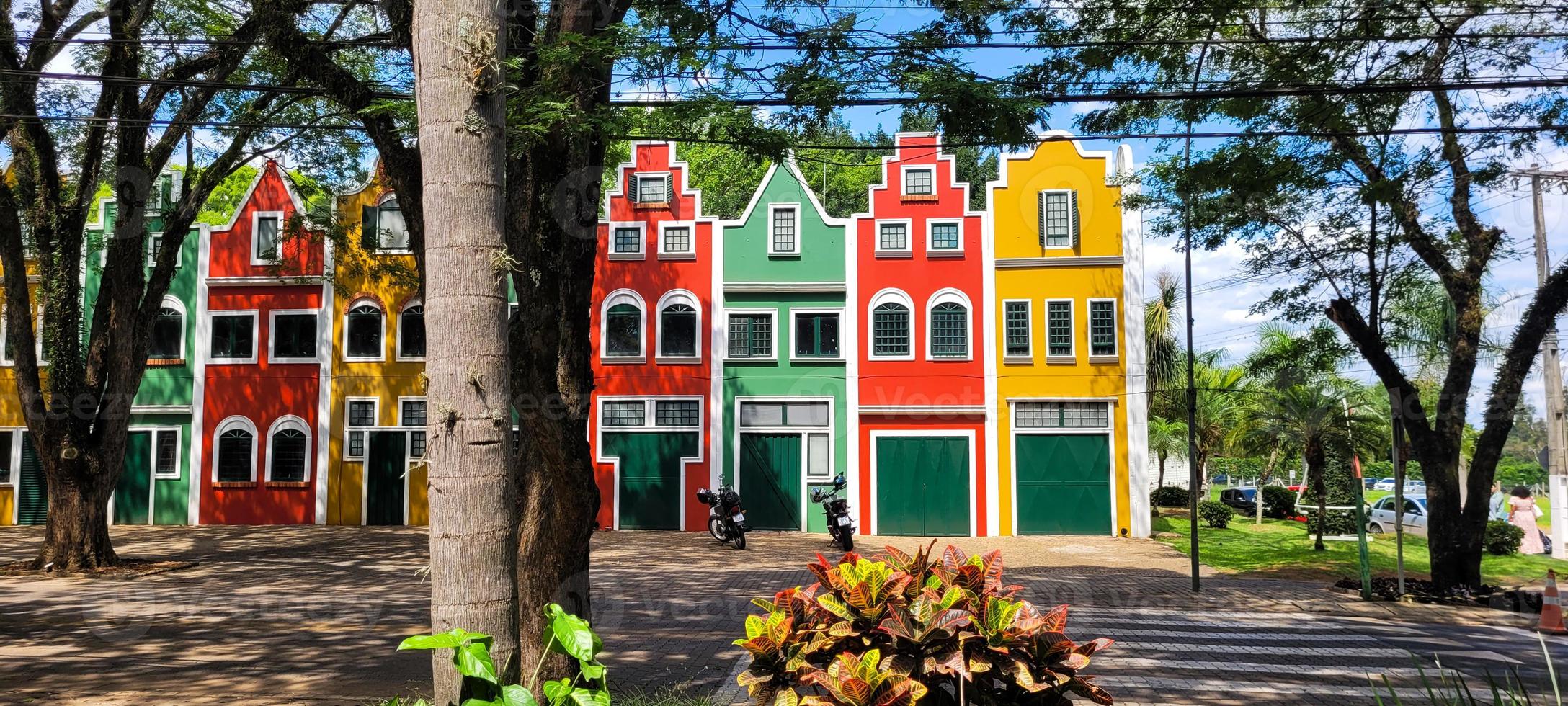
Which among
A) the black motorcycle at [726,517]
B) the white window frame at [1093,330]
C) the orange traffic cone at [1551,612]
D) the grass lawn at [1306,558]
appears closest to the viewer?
the orange traffic cone at [1551,612]

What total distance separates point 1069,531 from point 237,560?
16.4 m

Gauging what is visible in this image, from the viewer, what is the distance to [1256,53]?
38.3 feet

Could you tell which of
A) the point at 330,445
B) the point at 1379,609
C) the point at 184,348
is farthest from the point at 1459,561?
the point at 184,348

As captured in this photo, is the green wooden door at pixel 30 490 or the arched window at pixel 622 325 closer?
the arched window at pixel 622 325

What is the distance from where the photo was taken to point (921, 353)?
2209cm

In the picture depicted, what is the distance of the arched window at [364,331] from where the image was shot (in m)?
23.1

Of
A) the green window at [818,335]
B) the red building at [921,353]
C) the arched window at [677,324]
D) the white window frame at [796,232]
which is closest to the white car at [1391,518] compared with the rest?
the red building at [921,353]

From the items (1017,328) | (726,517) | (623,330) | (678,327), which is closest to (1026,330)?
(1017,328)

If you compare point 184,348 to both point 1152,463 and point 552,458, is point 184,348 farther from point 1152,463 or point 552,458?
point 1152,463

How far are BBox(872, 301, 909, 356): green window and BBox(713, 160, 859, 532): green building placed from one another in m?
0.54

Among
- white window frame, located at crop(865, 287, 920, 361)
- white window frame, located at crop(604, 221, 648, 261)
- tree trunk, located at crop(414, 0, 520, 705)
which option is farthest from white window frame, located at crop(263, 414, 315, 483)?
tree trunk, located at crop(414, 0, 520, 705)

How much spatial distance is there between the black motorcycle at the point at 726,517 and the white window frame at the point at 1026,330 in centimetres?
698

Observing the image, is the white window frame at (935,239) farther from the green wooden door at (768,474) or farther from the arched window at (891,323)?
the green wooden door at (768,474)

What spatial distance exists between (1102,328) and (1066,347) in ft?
2.94
